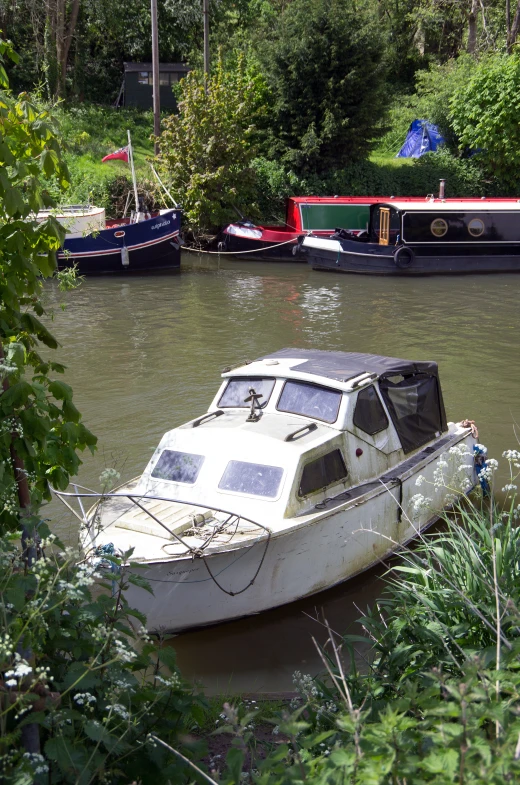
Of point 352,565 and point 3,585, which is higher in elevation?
point 3,585

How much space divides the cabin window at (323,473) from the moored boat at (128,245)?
1677cm

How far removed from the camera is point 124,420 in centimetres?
1302

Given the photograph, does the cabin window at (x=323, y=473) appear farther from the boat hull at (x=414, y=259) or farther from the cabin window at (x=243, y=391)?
the boat hull at (x=414, y=259)

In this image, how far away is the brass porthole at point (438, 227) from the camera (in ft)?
81.0

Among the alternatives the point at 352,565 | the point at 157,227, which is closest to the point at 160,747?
the point at 352,565

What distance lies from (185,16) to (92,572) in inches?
1623

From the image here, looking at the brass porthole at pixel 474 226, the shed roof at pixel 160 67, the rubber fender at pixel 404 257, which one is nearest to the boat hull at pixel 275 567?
the rubber fender at pixel 404 257

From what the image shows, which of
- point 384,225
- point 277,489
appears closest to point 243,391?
point 277,489

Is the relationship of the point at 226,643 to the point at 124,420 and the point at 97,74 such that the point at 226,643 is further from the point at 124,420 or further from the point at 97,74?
the point at 97,74

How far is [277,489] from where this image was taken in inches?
310

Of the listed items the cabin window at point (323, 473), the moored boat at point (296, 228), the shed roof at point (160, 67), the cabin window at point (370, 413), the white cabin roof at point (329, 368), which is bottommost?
the cabin window at point (323, 473)

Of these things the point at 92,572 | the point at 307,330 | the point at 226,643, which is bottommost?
the point at 226,643

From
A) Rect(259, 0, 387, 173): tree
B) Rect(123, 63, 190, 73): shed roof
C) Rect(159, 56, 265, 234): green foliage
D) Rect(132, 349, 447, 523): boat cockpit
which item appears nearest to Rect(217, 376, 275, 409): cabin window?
Rect(132, 349, 447, 523): boat cockpit

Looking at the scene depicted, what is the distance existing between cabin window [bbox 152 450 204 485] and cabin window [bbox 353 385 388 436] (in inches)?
65.0
